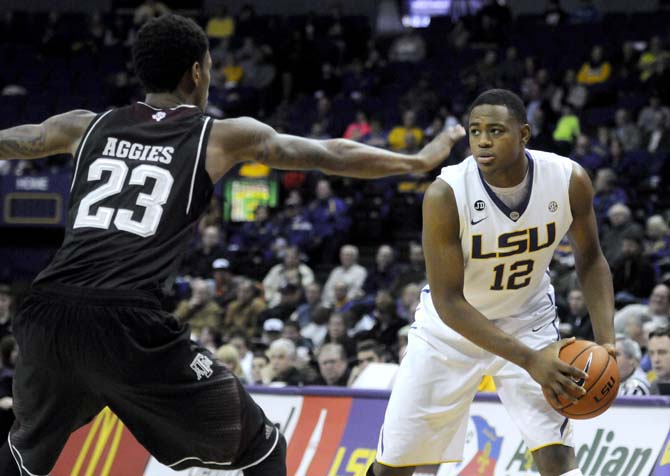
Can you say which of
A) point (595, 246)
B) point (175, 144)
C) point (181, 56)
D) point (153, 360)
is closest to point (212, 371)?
point (153, 360)

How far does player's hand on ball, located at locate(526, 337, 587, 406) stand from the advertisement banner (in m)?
2.15

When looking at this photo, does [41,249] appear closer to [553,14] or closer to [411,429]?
[553,14]

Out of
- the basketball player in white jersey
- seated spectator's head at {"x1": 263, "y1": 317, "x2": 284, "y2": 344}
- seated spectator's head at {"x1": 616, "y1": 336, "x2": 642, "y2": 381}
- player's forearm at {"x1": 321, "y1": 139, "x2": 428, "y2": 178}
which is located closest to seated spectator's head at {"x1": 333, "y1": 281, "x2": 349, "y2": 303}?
seated spectator's head at {"x1": 263, "y1": 317, "x2": 284, "y2": 344}

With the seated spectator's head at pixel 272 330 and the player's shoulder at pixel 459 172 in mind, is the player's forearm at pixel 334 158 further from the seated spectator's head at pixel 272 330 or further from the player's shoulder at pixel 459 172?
the seated spectator's head at pixel 272 330

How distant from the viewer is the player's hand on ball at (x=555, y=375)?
435 cm

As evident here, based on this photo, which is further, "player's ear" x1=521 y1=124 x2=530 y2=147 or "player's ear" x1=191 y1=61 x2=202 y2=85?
"player's ear" x1=521 y1=124 x2=530 y2=147

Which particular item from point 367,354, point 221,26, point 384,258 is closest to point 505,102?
point 367,354

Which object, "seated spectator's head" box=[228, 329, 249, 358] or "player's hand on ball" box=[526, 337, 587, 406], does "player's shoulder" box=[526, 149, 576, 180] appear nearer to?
"player's hand on ball" box=[526, 337, 587, 406]

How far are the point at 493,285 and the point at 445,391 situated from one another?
0.52 m

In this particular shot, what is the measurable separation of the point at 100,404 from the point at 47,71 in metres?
18.1

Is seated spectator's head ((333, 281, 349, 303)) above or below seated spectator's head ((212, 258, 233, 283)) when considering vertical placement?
above

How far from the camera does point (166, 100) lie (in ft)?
13.7

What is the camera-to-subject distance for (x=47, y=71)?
21.2 meters

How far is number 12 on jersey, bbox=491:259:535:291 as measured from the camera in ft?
16.1
